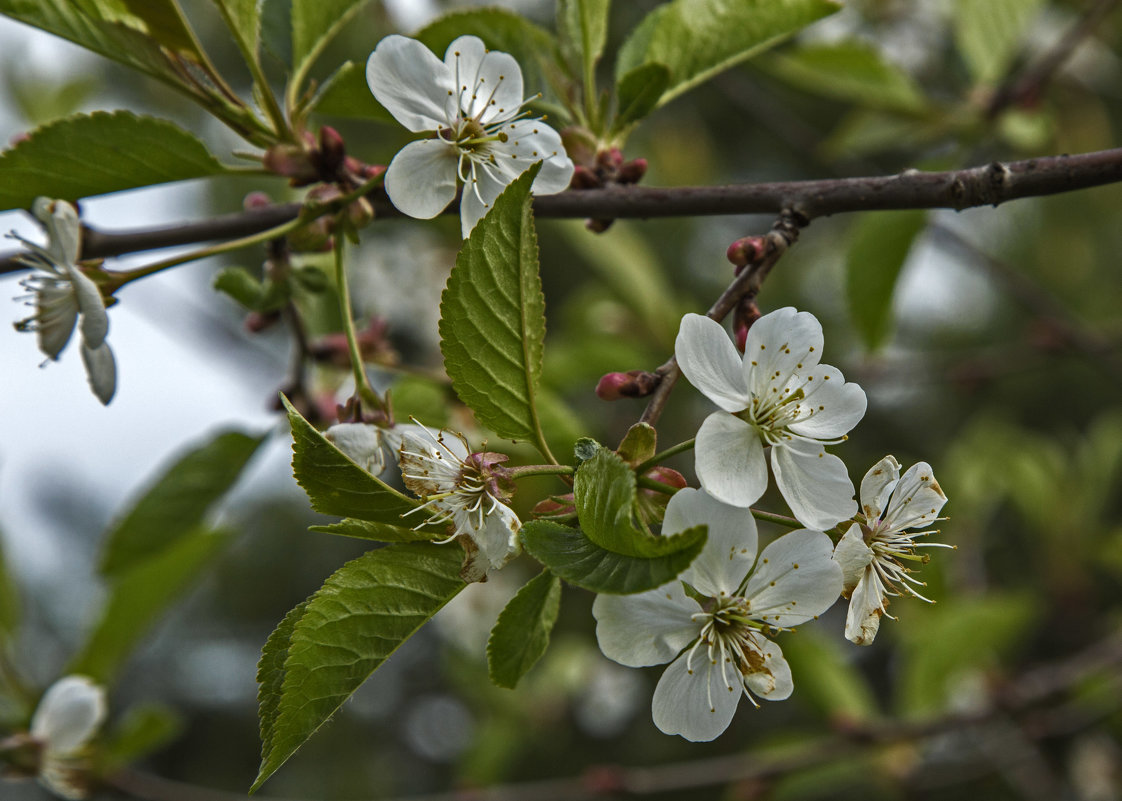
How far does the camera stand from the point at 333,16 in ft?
2.79

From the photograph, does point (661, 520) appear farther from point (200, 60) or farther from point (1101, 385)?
point (1101, 385)

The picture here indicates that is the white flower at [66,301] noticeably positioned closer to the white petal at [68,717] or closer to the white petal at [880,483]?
the white petal at [880,483]

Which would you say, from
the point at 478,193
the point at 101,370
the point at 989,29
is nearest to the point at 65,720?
the point at 101,370

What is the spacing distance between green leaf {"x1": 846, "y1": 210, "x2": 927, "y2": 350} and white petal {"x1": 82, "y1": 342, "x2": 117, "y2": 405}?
0.97 m

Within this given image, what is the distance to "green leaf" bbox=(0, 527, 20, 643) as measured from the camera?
146cm

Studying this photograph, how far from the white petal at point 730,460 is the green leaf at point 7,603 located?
1.34 meters

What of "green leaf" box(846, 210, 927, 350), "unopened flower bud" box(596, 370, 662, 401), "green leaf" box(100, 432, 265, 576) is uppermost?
"unopened flower bud" box(596, 370, 662, 401)

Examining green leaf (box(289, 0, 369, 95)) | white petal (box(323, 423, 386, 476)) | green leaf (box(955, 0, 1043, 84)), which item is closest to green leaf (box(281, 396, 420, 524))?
white petal (box(323, 423, 386, 476))

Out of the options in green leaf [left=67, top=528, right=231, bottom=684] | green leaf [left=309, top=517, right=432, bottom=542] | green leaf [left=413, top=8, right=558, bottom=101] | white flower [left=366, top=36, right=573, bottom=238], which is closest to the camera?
green leaf [left=309, top=517, right=432, bottom=542]

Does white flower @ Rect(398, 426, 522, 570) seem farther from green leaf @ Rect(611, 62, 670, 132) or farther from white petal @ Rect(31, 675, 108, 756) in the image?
white petal @ Rect(31, 675, 108, 756)

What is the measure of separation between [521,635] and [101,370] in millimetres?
402

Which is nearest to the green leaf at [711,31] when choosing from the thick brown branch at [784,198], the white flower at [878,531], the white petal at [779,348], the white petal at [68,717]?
the thick brown branch at [784,198]

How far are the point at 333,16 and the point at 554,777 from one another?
3722 mm

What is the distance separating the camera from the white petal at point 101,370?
708mm
